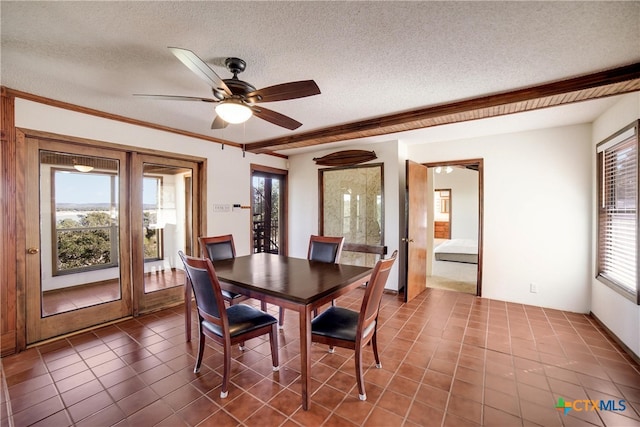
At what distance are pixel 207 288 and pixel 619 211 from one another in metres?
4.10

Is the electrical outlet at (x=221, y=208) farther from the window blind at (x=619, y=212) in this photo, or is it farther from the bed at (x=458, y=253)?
the bed at (x=458, y=253)

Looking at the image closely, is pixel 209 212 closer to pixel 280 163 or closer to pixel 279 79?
pixel 280 163

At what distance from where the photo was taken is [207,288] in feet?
6.54

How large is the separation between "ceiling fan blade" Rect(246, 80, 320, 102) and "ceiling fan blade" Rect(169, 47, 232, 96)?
202mm

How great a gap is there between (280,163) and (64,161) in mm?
3251

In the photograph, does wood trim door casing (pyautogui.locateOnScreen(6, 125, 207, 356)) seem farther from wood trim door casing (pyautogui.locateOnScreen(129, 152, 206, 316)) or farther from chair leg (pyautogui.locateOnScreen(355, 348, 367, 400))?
chair leg (pyautogui.locateOnScreen(355, 348, 367, 400))

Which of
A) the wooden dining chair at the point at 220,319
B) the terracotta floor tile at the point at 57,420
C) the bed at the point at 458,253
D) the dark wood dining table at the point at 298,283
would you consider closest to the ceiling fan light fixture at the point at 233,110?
the wooden dining chair at the point at 220,319

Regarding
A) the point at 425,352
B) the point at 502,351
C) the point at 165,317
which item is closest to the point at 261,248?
the point at 165,317

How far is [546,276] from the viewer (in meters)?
3.65

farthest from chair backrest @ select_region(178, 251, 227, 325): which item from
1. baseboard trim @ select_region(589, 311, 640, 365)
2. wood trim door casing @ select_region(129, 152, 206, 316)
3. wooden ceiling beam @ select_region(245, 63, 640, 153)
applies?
baseboard trim @ select_region(589, 311, 640, 365)

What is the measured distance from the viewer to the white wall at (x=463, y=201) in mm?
8812

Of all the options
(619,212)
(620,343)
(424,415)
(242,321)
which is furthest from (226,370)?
(619,212)

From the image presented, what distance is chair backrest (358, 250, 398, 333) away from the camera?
1.90 m

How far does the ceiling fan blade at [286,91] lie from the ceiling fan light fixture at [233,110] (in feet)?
0.33
